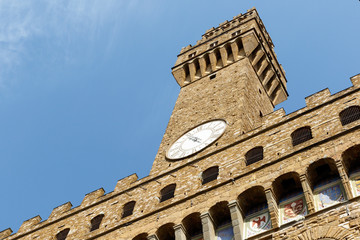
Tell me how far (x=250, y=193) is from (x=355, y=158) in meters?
3.05

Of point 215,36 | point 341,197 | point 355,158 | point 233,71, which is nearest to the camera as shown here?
point 341,197

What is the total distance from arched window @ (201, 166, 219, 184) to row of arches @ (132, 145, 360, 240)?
76.0 inches

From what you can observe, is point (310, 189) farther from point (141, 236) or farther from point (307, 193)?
point (141, 236)

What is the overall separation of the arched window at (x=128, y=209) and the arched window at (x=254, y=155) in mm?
4176

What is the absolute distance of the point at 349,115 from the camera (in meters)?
18.1

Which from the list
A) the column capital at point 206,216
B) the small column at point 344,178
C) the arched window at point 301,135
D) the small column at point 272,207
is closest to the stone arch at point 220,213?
the column capital at point 206,216

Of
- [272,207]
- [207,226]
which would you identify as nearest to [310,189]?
[272,207]

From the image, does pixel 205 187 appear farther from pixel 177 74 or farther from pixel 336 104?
pixel 177 74

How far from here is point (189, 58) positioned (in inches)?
1241

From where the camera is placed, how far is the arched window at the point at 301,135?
18125mm

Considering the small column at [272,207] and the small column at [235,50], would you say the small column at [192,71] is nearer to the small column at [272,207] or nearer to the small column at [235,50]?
the small column at [235,50]

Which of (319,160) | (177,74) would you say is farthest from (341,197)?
(177,74)

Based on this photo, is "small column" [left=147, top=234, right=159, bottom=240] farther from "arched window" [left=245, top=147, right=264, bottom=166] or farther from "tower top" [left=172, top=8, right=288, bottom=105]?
"tower top" [left=172, top=8, right=288, bottom=105]

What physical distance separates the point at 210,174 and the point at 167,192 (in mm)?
1598
